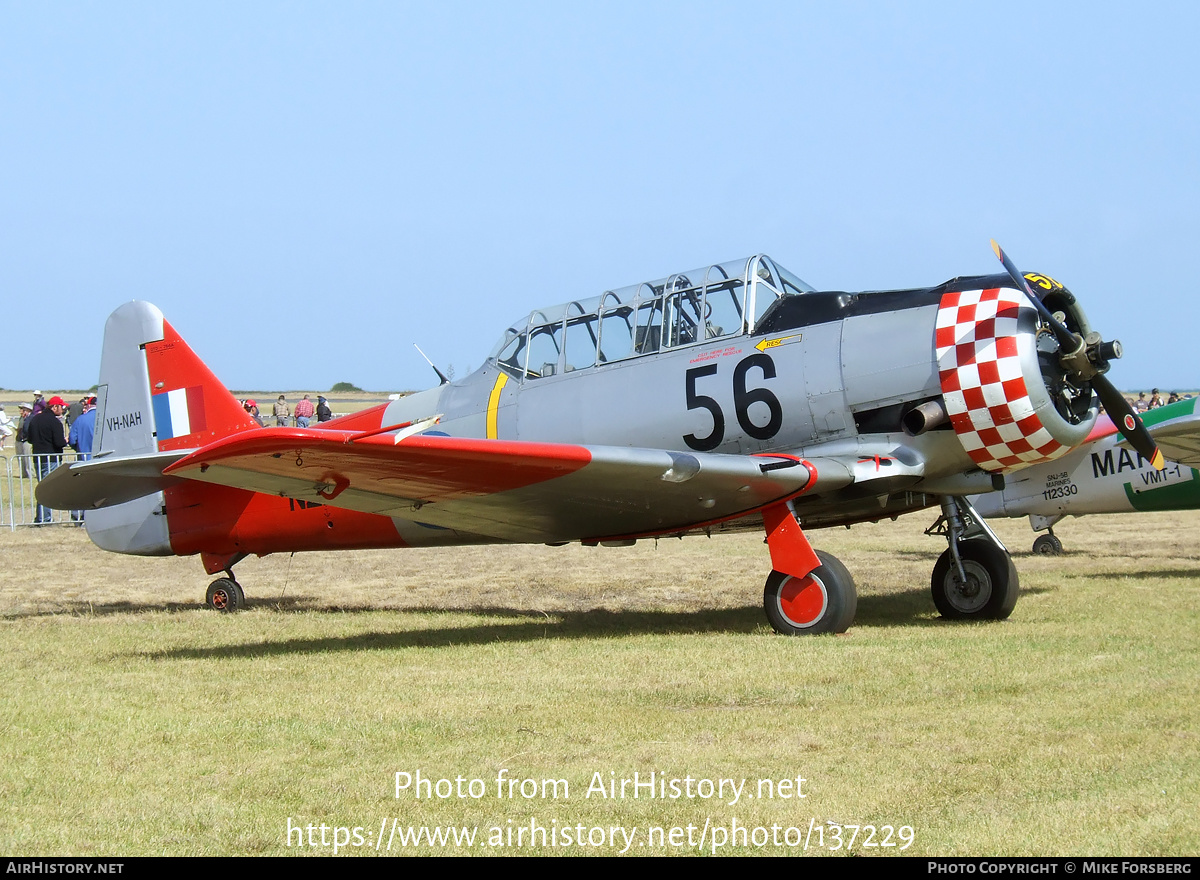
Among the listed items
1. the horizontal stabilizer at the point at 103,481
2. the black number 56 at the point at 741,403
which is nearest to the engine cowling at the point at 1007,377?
the black number 56 at the point at 741,403

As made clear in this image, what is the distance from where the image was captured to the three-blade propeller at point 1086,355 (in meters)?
7.38

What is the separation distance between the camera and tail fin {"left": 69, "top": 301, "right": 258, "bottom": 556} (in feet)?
34.3

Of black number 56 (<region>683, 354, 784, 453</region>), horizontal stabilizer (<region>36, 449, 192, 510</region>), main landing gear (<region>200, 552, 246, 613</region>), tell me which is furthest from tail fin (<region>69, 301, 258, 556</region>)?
black number 56 (<region>683, 354, 784, 453</region>)

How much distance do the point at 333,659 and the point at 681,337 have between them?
3486 millimetres

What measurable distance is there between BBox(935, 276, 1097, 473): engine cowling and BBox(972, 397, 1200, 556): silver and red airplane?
14.2 ft

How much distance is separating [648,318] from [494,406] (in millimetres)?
1504

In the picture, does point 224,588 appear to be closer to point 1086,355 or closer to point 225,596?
point 225,596

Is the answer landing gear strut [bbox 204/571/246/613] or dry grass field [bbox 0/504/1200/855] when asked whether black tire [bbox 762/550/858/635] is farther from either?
landing gear strut [bbox 204/571/246/613]

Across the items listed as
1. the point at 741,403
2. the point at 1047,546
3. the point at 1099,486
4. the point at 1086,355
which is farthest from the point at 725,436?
the point at 1047,546

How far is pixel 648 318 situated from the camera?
354 inches

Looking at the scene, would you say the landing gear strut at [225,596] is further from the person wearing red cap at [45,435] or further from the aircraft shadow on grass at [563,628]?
the person wearing red cap at [45,435]

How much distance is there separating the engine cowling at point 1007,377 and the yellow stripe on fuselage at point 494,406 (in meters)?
3.57

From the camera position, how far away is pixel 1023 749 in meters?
4.57
